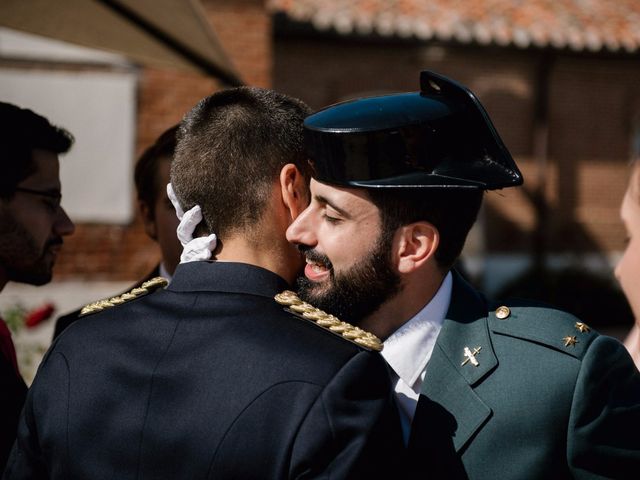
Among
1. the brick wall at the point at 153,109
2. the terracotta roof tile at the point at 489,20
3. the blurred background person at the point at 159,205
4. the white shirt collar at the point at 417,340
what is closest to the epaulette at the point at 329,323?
the white shirt collar at the point at 417,340

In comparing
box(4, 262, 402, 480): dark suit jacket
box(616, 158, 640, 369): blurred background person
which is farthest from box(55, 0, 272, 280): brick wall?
box(4, 262, 402, 480): dark suit jacket

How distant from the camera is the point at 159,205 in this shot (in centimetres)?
327

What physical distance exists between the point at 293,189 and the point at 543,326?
2.30 feet

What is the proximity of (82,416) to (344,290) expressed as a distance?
0.65 m

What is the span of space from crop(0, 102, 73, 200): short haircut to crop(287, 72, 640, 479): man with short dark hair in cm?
131

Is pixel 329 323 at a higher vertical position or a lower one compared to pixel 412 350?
higher

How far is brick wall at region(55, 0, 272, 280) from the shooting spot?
9078mm

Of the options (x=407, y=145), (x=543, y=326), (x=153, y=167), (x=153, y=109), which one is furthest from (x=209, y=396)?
(x=153, y=109)

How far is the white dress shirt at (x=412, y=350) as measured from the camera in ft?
6.20

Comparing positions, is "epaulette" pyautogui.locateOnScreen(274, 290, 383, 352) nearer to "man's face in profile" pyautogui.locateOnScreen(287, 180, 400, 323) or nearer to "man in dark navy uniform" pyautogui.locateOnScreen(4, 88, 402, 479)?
"man in dark navy uniform" pyautogui.locateOnScreen(4, 88, 402, 479)

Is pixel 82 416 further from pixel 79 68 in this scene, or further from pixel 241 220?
pixel 79 68

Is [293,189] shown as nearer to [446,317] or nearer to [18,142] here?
[446,317]

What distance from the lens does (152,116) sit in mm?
9344

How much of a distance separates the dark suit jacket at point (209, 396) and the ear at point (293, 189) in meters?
0.18
